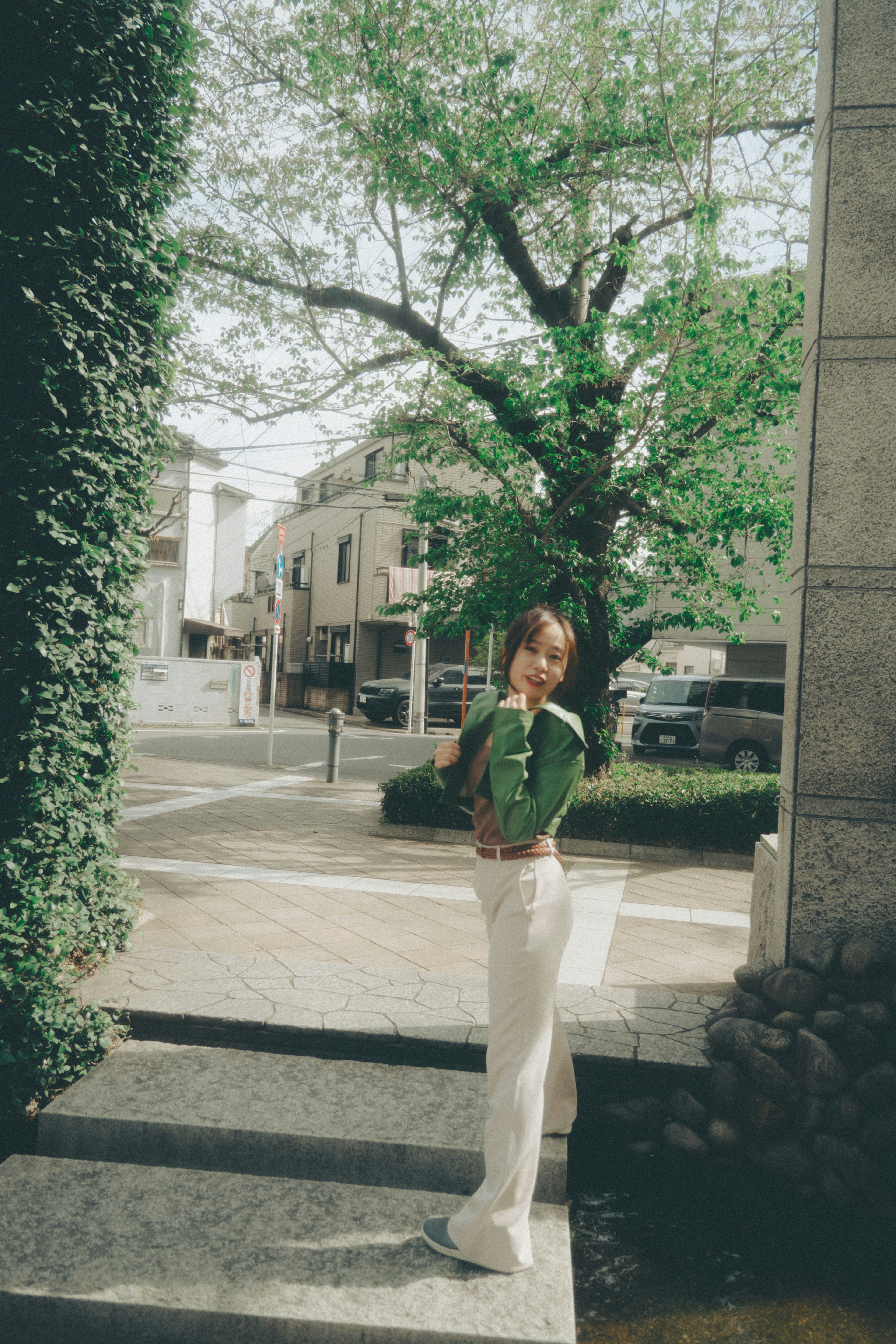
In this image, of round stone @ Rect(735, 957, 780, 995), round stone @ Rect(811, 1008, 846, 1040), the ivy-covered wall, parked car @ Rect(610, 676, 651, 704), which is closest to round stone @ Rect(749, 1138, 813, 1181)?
round stone @ Rect(811, 1008, 846, 1040)

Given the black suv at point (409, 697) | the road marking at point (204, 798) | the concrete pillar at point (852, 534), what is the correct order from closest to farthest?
the concrete pillar at point (852, 534), the road marking at point (204, 798), the black suv at point (409, 697)

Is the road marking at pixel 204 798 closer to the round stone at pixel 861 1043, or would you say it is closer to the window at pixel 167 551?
the round stone at pixel 861 1043

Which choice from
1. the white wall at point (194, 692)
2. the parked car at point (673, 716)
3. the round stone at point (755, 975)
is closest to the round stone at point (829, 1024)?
the round stone at point (755, 975)

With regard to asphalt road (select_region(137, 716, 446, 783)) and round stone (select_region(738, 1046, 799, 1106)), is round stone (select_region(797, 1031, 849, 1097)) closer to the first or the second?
round stone (select_region(738, 1046, 799, 1106))

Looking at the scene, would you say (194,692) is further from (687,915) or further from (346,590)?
(687,915)

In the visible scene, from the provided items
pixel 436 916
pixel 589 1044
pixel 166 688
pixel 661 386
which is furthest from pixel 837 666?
pixel 166 688

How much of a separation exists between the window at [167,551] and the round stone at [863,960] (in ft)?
81.7

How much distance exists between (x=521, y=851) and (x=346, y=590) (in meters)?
28.5

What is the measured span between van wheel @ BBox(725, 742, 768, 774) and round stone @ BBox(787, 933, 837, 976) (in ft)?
38.1

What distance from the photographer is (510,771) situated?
2.13m

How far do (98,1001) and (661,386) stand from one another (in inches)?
248

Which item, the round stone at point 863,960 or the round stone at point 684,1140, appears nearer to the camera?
the round stone at point 684,1140

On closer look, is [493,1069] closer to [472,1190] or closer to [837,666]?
[472,1190]

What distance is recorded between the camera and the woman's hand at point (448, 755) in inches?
93.7
